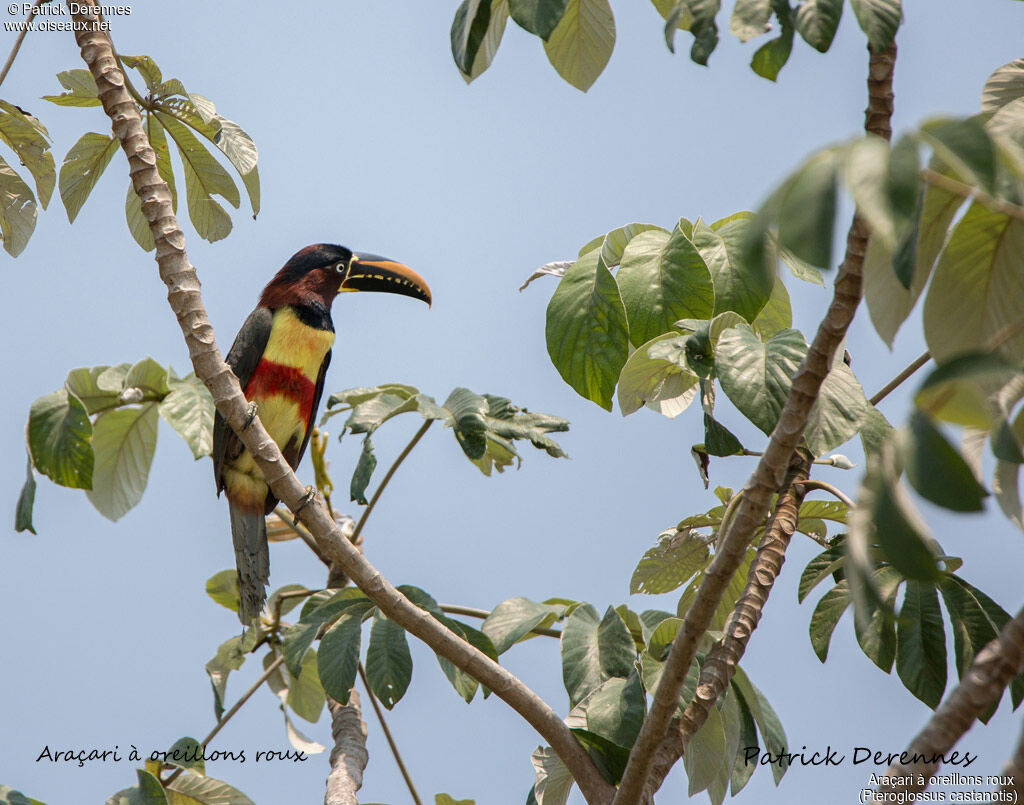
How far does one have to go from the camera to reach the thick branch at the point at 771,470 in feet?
5.44

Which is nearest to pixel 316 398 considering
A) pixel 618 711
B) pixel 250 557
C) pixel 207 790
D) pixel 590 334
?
pixel 250 557

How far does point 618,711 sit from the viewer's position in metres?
2.21

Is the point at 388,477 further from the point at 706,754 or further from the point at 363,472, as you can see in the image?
the point at 706,754

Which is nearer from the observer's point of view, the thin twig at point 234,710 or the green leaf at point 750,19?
the green leaf at point 750,19

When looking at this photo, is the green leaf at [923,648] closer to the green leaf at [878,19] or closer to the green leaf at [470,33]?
the green leaf at [878,19]

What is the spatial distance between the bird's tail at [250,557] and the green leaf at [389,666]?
1.10 metres

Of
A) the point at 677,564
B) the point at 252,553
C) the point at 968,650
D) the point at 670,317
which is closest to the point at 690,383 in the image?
the point at 670,317

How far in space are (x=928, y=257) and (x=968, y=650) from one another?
1172mm

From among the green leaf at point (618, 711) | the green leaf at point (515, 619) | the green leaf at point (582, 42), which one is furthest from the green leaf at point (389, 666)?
the green leaf at point (582, 42)

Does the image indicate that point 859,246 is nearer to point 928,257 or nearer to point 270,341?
point 928,257

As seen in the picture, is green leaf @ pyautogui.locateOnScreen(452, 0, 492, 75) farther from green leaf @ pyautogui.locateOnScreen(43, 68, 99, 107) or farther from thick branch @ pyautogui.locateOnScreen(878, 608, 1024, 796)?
green leaf @ pyautogui.locateOnScreen(43, 68, 99, 107)

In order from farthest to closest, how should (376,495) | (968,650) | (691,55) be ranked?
1. (376,495)
2. (968,650)
3. (691,55)

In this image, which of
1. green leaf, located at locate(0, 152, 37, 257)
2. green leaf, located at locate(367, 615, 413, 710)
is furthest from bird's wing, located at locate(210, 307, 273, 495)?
green leaf, located at locate(367, 615, 413, 710)

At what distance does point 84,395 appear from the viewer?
2717mm
